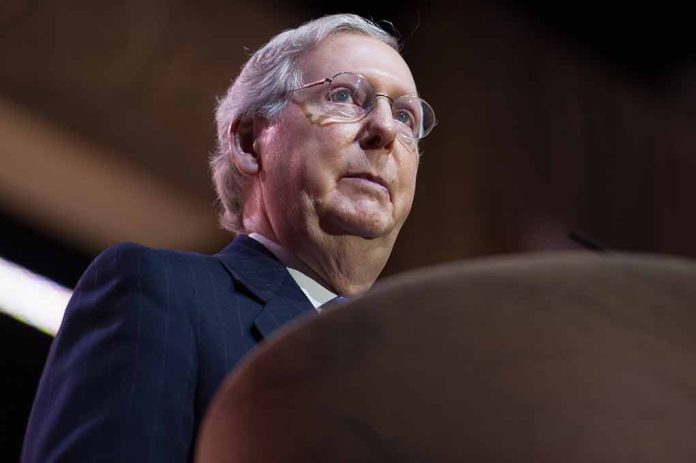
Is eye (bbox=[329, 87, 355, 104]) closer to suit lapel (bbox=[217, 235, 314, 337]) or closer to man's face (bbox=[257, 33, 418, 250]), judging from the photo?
man's face (bbox=[257, 33, 418, 250])

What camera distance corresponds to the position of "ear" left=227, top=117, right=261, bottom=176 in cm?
147

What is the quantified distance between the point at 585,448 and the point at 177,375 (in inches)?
21.2

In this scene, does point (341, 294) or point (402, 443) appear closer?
point (402, 443)

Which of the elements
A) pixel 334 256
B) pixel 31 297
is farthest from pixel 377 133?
pixel 31 297

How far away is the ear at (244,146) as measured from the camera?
4.82 feet

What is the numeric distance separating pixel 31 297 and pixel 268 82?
0.69 metres

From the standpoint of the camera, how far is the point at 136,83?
216 cm

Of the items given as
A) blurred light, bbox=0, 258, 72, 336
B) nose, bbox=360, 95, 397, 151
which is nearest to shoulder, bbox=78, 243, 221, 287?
nose, bbox=360, 95, 397, 151

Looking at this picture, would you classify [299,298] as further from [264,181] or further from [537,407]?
[537,407]

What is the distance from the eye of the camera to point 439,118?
2.31 meters

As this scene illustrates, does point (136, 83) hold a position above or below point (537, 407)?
below

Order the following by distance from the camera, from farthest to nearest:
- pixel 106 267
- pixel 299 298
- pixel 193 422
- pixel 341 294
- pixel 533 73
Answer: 1. pixel 533 73
2. pixel 341 294
3. pixel 299 298
4. pixel 106 267
5. pixel 193 422

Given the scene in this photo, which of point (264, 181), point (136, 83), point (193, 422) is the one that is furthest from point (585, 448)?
point (136, 83)

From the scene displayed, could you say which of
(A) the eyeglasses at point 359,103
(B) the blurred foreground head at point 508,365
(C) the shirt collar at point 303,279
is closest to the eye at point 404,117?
(A) the eyeglasses at point 359,103
